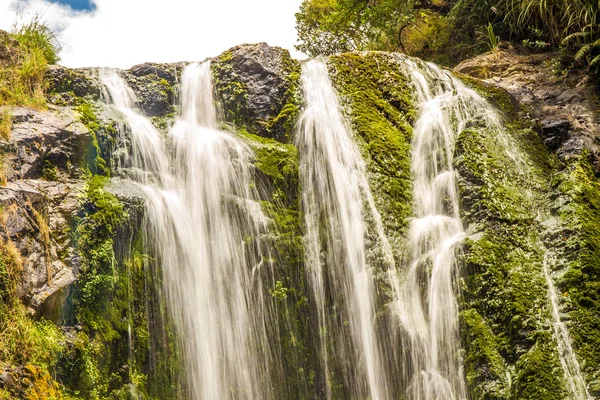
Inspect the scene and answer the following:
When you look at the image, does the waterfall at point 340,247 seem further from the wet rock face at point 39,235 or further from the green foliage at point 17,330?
the green foliage at point 17,330

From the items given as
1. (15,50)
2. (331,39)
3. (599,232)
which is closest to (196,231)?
(15,50)

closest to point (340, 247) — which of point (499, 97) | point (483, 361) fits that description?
point (483, 361)

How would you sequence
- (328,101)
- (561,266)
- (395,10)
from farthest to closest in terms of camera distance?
1. (395,10)
2. (328,101)
3. (561,266)

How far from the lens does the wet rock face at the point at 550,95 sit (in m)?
8.17

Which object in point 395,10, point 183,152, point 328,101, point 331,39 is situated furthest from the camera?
point 331,39

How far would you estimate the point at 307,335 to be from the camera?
6359 millimetres

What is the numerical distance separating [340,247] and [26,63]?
4.54m

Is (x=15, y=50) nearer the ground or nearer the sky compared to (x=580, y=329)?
nearer the sky

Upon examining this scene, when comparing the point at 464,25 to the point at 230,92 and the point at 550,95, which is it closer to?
the point at 550,95

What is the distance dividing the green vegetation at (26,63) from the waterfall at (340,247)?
3.26 metres

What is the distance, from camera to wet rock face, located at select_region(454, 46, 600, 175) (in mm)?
8170

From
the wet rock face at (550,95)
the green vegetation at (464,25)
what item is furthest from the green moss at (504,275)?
the green vegetation at (464,25)

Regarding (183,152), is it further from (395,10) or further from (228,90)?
(395,10)

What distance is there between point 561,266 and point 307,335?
2.70 metres
